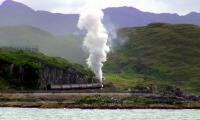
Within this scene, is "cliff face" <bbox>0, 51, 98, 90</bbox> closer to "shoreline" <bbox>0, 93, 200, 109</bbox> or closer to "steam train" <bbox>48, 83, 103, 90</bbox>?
"steam train" <bbox>48, 83, 103, 90</bbox>

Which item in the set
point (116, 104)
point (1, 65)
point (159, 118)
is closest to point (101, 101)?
point (116, 104)

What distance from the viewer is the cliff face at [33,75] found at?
7008 inches

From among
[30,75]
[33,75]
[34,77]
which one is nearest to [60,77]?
[33,75]

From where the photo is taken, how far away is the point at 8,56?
192250mm

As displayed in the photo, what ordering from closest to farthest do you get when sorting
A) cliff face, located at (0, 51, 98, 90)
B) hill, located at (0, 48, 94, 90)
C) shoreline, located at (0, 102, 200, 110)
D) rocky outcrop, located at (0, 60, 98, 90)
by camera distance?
shoreline, located at (0, 102, 200, 110) < hill, located at (0, 48, 94, 90) < rocky outcrop, located at (0, 60, 98, 90) < cliff face, located at (0, 51, 98, 90)

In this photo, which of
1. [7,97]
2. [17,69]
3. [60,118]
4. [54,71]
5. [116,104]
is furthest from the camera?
[54,71]

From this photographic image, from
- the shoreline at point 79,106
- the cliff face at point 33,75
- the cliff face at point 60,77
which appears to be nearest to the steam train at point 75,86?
the cliff face at point 33,75

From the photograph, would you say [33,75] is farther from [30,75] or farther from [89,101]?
Answer: [89,101]

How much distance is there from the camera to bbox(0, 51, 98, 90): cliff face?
178 metres

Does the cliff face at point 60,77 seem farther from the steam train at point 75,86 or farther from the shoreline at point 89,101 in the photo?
the shoreline at point 89,101

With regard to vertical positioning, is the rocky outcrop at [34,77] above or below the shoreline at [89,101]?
above

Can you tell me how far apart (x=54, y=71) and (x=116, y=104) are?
67.7m

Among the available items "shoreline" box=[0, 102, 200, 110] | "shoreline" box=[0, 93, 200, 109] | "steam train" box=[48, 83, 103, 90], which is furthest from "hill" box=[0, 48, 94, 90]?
"shoreline" box=[0, 102, 200, 110]

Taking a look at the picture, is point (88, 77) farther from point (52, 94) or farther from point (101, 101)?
point (101, 101)
